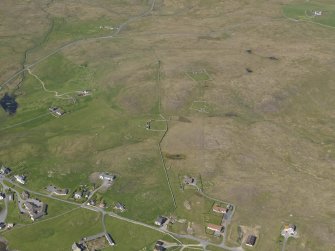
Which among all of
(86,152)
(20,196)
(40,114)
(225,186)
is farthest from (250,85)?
(20,196)

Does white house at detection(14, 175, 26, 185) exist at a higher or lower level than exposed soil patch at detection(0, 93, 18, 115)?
lower

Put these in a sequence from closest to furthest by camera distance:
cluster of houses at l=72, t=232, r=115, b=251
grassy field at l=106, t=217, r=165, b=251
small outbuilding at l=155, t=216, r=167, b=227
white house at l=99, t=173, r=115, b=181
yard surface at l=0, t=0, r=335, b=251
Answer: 1. cluster of houses at l=72, t=232, r=115, b=251
2. grassy field at l=106, t=217, r=165, b=251
3. small outbuilding at l=155, t=216, r=167, b=227
4. yard surface at l=0, t=0, r=335, b=251
5. white house at l=99, t=173, r=115, b=181

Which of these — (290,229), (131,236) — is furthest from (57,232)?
(290,229)

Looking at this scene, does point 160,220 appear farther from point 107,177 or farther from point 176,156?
point 176,156

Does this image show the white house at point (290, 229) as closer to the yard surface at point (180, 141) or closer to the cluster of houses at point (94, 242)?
the yard surface at point (180, 141)

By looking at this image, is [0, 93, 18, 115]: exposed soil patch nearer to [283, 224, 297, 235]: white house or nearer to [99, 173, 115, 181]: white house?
[99, 173, 115, 181]: white house

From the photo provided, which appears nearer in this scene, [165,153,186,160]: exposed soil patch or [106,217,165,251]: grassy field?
[106,217,165,251]: grassy field

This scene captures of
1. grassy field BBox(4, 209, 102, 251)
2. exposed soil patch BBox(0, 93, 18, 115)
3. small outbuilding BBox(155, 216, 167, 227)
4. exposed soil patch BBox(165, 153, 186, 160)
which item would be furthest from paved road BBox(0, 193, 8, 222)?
exposed soil patch BBox(0, 93, 18, 115)

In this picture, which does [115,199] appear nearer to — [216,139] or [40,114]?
[216,139]
